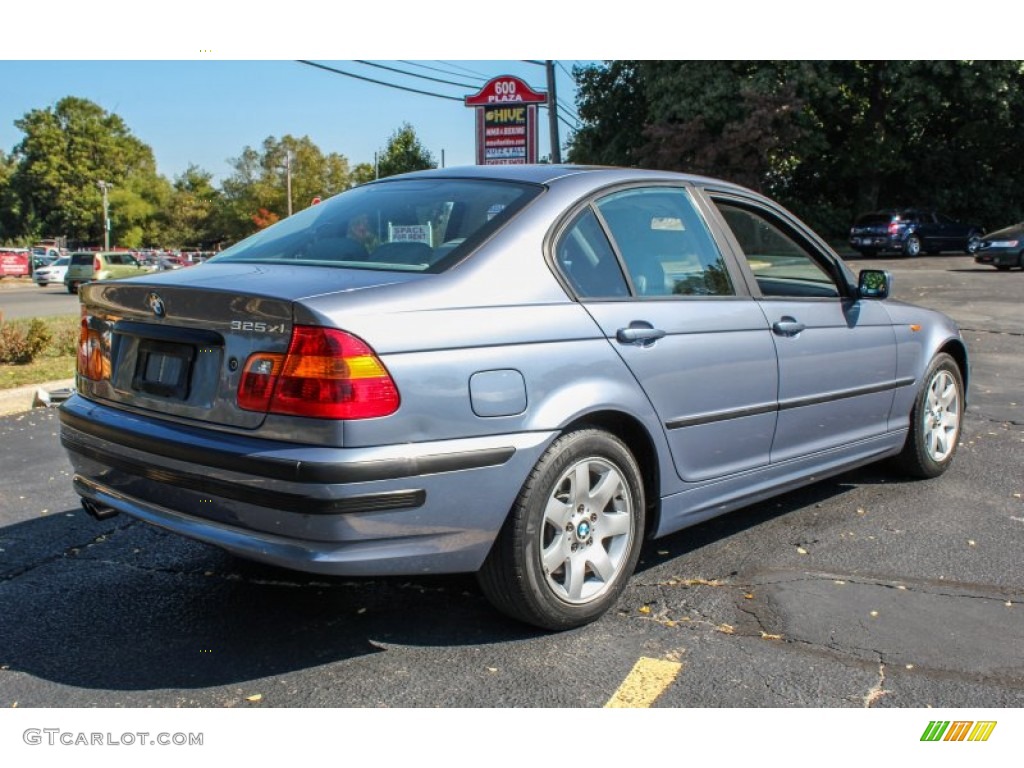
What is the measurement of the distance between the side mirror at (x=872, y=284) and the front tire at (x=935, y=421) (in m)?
0.73

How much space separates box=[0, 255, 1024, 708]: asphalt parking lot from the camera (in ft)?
9.49

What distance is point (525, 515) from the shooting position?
10.1ft

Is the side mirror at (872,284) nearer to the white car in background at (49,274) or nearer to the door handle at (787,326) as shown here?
the door handle at (787,326)

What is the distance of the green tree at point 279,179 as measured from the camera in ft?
224

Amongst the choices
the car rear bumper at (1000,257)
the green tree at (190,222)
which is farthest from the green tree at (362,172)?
the car rear bumper at (1000,257)

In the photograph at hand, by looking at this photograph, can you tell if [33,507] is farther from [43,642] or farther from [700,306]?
[700,306]

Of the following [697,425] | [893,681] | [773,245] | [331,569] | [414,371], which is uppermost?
[773,245]

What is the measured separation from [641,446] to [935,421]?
8.47ft

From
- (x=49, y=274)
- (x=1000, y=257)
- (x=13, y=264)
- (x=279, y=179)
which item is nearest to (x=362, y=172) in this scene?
(x=279, y=179)

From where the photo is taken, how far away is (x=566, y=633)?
10.9 ft

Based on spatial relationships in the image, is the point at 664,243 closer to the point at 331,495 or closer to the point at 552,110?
the point at 331,495

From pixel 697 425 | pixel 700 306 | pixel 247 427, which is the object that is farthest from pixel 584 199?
pixel 247 427

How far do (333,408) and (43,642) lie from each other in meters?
1.44

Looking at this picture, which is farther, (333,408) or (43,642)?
(43,642)
